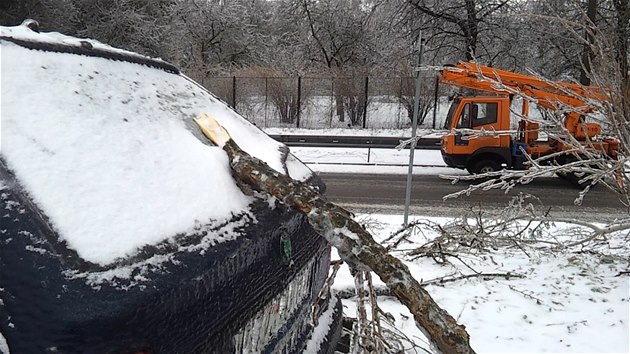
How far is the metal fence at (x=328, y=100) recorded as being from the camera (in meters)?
20.2

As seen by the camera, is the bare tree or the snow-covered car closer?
the snow-covered car

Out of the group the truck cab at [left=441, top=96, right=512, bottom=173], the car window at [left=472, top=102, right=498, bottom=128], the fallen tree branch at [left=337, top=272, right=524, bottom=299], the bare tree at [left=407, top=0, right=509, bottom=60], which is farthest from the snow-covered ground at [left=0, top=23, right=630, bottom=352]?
the bare tree at [left=407, top=0, right=509, bottom=60]

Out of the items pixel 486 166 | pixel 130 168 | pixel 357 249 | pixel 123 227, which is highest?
pixel 130 168

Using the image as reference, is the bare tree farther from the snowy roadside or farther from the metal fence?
the snowy roadside

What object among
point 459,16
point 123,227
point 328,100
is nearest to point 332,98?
point 328,100

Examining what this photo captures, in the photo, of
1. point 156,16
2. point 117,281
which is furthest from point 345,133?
point 117,281

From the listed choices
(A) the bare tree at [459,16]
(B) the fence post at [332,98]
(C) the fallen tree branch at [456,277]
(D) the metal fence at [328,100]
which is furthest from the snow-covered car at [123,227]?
(A) the bare tree at [459,16]

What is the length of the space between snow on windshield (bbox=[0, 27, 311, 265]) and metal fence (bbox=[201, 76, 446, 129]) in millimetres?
18697

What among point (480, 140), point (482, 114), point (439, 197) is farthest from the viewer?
point (482, 114)

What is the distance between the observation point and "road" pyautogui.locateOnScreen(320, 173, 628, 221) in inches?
361

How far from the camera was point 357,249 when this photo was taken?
173 centimetres

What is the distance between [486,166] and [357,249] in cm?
1079

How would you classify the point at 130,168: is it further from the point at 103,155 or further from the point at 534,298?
the point at 534,298

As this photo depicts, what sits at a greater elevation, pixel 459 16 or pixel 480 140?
pixel 459 16
